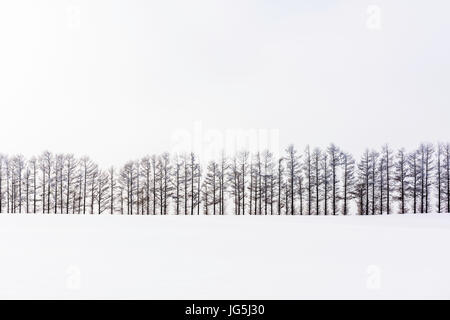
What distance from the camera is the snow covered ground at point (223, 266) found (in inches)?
287

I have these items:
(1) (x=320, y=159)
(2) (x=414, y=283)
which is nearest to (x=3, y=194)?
(1) (x=320, y=159)

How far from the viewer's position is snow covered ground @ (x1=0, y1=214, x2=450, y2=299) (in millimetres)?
7293

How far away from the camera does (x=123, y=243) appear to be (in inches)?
474

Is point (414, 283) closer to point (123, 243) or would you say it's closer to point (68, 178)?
point (123, 243)

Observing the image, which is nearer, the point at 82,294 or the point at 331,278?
the point at 82,294

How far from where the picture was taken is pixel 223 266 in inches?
352

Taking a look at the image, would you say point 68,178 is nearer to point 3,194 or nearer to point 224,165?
point 3,194

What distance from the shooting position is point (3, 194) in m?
49.4

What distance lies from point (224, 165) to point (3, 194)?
30.4 meters
